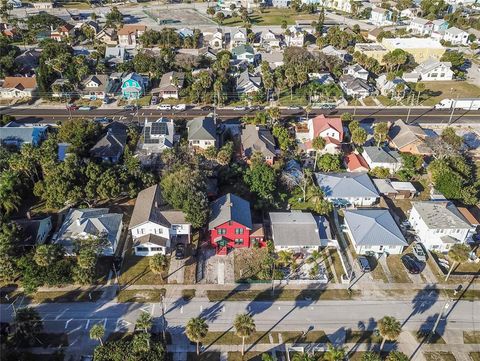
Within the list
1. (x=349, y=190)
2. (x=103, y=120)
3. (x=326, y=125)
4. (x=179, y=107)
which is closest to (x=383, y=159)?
(x=349, y=190)

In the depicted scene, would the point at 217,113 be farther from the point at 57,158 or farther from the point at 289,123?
the point at 57,158

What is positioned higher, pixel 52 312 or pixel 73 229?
pixel 73 229

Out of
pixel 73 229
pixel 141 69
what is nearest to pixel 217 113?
pixel 141 69

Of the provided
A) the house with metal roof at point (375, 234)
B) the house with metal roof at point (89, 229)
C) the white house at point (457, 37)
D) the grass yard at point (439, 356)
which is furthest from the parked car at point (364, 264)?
the white house at point (457, 37)

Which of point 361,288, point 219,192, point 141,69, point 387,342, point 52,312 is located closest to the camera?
point 387,342

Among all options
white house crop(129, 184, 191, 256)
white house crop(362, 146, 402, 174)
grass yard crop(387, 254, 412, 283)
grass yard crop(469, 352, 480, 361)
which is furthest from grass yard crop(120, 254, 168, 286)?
white house crop(362, 146, 402, 174)

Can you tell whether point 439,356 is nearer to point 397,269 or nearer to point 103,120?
point 397,269

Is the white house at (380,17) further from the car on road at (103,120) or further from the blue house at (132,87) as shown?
the car on road at (103,120)
